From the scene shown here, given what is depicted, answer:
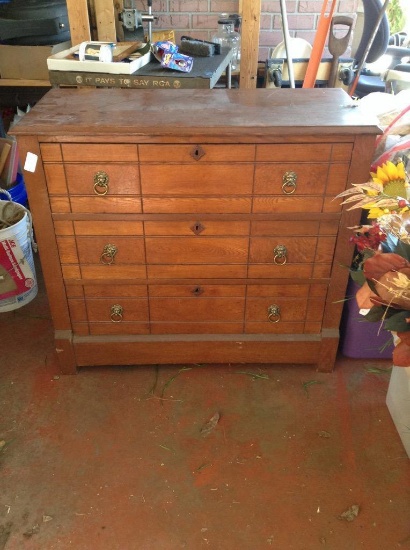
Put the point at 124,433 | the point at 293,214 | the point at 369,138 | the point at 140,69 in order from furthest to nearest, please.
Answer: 1. the point at 140,69
2. the point at 124,433
3. the point at 293,214
4. the point at 369,138

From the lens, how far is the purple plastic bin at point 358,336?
5.70ft

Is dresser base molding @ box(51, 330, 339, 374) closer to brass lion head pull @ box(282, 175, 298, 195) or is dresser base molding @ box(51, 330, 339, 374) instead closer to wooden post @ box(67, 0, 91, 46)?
brass lion head pull @ box(282, 175, 298, 195)

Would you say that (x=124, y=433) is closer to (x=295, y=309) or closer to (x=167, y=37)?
(x=295, y=309)

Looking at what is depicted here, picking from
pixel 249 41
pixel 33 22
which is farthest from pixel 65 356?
pixel 33 22

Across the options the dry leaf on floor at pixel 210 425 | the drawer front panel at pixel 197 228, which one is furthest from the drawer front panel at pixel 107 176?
the dry leaf on floor at pixel 210 425

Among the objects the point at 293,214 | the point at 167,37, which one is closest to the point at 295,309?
the point at 293,214

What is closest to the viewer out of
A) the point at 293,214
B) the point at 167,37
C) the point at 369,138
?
the point at 369,138

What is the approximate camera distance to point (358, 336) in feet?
5.86

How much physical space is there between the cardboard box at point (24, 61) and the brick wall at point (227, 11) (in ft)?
2.04

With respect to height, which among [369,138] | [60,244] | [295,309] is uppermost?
[369,138]

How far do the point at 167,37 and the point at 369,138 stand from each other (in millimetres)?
1199

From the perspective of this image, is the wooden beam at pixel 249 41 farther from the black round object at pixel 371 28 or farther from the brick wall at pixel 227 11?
the brick wall at pixel 227 11

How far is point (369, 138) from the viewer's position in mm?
1356

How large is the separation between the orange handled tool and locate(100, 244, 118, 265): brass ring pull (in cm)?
97
